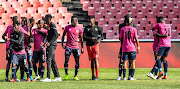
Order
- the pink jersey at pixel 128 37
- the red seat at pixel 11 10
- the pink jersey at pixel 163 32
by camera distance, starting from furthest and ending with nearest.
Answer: the red seat at pixel 11 10 < the pink jersey at pixel 163 32 < the pink jersey at pixel 128 37

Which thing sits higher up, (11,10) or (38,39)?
(11,10)

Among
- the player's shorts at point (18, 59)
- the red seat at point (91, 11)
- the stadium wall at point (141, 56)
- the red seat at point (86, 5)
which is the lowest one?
the stadium wall at point (141, 56)

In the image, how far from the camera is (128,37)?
9055 mm

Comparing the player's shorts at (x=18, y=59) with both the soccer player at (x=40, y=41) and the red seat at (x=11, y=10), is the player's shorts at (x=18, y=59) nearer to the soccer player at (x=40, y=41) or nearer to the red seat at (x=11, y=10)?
the soccer player at (x=40, y=41)

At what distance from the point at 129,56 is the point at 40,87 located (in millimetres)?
2632

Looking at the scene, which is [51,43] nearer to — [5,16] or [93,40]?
[93,40]

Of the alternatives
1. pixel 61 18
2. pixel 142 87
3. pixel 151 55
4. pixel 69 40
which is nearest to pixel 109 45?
pixel 151 55

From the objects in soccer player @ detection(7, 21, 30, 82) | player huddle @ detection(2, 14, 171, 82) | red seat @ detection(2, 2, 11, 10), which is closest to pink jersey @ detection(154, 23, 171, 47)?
player huddle @ detection(2, 14, 171, 82)

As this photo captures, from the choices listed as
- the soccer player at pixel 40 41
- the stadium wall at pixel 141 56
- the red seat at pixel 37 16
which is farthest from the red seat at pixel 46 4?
the soccer player at pixel 40 41

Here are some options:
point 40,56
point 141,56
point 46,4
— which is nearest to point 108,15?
point 46,4

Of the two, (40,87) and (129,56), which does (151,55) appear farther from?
(40,87)

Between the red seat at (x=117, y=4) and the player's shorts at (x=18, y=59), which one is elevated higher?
the red seat at (x=117, y=4)

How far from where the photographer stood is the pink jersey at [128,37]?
9.02 metres

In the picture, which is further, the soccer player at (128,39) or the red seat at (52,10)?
the red seat at (52,10)
